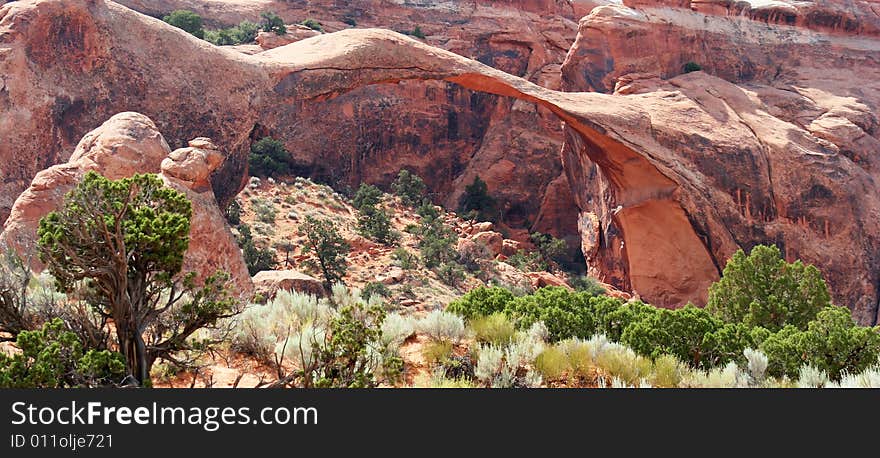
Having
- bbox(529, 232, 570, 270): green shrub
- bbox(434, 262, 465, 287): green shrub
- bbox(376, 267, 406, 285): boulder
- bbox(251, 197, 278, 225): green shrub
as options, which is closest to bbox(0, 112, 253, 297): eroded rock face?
bbox(376, 267, 406, 285): boulder

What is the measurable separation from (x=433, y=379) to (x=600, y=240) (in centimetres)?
1892

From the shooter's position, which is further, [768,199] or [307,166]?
[307,166]

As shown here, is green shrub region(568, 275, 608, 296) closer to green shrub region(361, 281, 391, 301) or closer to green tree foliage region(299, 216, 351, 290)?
green shrub region(361, 281, 391, 301)

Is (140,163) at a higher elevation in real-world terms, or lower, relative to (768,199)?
higher

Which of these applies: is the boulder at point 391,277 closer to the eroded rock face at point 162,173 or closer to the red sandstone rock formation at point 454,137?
the eroded rock face at point 162,173

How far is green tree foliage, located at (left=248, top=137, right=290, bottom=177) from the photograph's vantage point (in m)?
30.0

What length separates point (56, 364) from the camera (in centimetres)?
611

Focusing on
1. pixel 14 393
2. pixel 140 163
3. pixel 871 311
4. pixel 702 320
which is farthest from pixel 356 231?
pixel 14 393

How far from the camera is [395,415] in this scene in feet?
17.1

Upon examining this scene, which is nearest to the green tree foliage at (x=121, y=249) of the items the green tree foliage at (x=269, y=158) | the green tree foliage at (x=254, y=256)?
the green tree foliage at (x=254, y=256)

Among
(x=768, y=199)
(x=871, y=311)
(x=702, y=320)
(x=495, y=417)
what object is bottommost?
(x=871, y=311)

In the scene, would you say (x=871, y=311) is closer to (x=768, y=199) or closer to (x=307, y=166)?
(x=768, y=199)

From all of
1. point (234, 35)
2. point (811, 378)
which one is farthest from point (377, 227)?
point (234, 35)

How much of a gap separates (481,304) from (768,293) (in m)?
5.63
